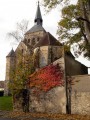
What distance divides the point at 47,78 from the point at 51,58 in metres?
22.7

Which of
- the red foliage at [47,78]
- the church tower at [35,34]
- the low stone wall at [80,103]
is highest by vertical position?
the church tower at [35,34]

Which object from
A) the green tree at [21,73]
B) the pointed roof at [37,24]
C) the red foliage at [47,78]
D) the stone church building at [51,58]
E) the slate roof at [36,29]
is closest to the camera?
the stone church building at [51,58]

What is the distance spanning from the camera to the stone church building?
24.3 m

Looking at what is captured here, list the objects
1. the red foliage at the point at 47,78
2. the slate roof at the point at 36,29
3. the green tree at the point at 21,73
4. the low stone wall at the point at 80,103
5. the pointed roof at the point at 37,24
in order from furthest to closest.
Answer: the pointed roof at the point at 37,24 → the slate roof at the point at 36,29 → the green tree at the point at 21,73 → the red foliage at the point at 47,78 → the low stone wall at the point at 80,103

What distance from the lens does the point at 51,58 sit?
49.8 meters

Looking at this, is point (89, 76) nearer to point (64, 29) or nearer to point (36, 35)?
point (64, 29)

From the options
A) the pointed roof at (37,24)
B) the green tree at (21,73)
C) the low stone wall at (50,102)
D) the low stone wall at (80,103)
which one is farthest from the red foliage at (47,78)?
the pointed roof at (37,24)

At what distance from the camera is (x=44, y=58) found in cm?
5000

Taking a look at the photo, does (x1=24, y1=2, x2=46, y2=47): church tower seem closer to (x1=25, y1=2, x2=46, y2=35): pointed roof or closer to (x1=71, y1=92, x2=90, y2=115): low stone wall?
(x1=25, y1=2, x2=46, y2=35): pointed roof

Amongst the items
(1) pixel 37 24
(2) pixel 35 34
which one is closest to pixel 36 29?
(2) pixel 35 34

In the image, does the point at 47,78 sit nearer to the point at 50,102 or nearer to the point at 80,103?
the point at 50,102

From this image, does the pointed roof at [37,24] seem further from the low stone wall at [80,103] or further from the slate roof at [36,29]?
the low stone wall at [80,103]

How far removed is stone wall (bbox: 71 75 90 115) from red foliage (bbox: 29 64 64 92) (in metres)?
1.88

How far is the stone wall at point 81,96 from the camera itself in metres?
22.8
